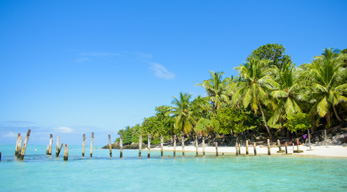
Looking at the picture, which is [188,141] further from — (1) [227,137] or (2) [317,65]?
(2) [317,65]

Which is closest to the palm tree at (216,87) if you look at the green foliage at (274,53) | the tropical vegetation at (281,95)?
the tropical vegetation at (281,95)

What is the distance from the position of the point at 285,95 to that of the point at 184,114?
68.7 feet

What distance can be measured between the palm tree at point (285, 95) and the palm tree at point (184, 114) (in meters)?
17.5

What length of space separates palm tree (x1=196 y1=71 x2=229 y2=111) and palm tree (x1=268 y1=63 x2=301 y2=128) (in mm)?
12165

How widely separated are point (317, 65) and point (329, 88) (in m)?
2.96

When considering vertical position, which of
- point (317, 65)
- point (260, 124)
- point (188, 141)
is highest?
point (317, 65)

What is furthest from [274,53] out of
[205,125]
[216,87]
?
[205,125]

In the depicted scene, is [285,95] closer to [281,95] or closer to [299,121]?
[281,95]

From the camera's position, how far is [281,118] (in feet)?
108

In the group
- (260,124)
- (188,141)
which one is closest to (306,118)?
(260,124)

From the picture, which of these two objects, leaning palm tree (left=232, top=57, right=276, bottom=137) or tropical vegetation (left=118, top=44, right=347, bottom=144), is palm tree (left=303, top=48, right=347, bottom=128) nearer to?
tropical vegetation (left=118, top=44, right=347, bottom=144)

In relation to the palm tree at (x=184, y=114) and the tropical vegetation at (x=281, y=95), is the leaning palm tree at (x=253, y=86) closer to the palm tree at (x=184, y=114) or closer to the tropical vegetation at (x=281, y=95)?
the tropical vegetation at (x=281, y=95)

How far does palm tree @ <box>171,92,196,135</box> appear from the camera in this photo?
4697 cm

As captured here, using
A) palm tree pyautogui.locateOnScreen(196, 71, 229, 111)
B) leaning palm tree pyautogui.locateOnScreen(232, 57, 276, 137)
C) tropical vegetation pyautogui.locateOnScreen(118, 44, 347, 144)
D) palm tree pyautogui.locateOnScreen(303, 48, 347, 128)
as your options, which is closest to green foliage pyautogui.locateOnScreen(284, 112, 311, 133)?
tropical vegetation pyautogui.locateOnScreen(118, 44, 347, 144)
